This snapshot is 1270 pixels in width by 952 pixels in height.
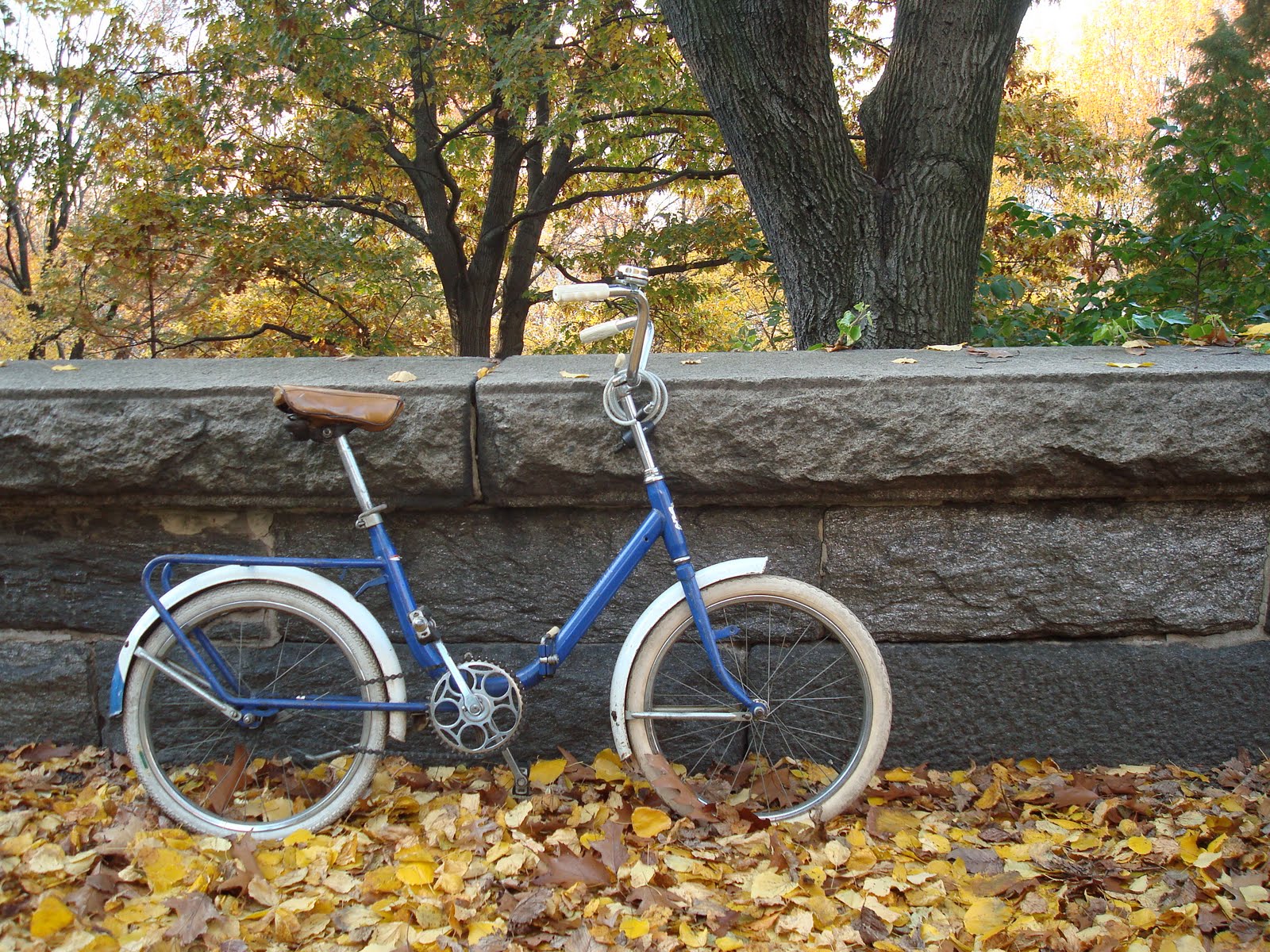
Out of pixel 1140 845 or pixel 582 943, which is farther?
pixel 1140 845

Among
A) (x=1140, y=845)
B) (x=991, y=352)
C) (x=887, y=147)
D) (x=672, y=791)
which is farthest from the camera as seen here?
(x=887, y=147)

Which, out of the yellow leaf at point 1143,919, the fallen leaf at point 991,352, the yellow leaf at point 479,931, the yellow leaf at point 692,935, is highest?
the fallen leaf at point 991,352

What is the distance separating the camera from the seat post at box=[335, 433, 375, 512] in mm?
2398

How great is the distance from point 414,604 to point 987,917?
4.80ft

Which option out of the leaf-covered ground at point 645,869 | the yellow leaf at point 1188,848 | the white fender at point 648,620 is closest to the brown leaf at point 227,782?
the leaf-covered ground at point 645,869

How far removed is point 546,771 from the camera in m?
2.69

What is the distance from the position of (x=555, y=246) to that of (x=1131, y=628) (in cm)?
1303

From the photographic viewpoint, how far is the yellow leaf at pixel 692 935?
1995 mm

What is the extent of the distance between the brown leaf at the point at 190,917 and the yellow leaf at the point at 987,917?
1532 mm

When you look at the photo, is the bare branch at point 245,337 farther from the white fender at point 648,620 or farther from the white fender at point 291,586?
the white fender at point 648,620

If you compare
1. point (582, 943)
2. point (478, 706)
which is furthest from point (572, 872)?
point (478, 706)

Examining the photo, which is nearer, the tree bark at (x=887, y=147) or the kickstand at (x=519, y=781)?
the kickstand at (x=519, y=781)

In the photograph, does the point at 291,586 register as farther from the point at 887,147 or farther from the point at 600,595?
the point at 887,147

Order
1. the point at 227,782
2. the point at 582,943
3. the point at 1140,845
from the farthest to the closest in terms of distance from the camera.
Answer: the point at 227,782 → the point at 1140,845 → the point at 582,943
